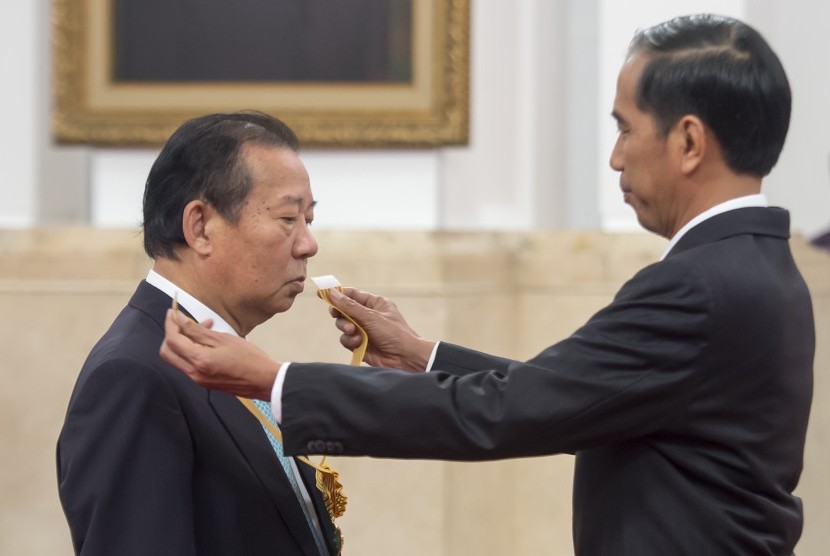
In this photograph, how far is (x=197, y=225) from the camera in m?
2.32

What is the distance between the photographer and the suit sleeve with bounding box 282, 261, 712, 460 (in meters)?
2.04

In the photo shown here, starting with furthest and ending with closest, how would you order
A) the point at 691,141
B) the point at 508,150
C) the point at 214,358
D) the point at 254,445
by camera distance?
1. the point at 508,150
2. the point at 254,445
3. the point at 691,141
4. the point at 214,358

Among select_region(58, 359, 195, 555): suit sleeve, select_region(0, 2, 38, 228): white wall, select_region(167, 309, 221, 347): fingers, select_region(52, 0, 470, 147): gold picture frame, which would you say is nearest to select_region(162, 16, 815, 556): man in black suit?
select_region(167, 309, 221, 347): fingers

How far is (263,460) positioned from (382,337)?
1.64 ft

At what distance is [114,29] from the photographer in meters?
4.58

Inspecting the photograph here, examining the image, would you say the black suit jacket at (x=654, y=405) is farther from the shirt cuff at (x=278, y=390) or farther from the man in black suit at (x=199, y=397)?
the man in black suit at (x=199, y=397)

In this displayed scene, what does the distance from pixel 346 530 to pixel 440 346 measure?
1.99 meters

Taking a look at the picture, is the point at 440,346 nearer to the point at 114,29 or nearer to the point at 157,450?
the point at 157,450

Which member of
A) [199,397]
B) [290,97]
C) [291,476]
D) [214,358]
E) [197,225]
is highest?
Answer: [290,97]

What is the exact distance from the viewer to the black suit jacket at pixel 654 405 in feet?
6.71

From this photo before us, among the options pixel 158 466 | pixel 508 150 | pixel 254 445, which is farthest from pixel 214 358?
pixel 508 150

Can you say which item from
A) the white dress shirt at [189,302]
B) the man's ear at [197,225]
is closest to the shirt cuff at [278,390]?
the white dress shirt at [189,302]

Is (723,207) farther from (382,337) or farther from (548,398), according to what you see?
(382,337)

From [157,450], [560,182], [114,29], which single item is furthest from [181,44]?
[157,450]
